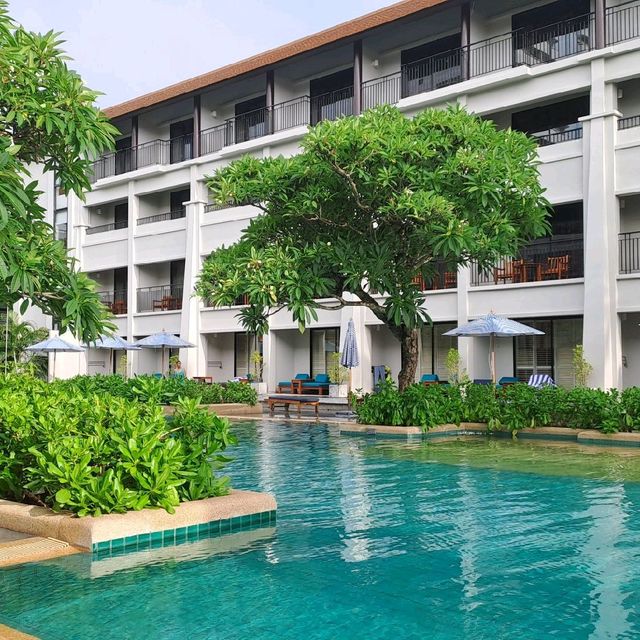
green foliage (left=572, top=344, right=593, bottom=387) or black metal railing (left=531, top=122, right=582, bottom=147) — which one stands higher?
black metal railing (left=531, top=122, right=582, bottom=147)

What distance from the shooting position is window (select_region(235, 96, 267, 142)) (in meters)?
35.7

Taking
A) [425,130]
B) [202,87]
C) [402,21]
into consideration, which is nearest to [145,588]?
[425,130]

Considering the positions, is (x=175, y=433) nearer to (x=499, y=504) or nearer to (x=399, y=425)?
(x=499, y=504)

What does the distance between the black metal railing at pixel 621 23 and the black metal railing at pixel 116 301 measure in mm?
24574

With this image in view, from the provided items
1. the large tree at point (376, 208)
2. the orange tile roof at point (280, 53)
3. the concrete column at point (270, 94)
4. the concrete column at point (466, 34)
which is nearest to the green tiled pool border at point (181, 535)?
the large tree at point (376, 208)

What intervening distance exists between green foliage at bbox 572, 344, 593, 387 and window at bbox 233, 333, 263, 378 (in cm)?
1518

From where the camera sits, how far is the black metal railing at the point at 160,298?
38719 mm

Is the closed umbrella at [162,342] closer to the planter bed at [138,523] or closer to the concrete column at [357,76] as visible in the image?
the concrete column at [357,76]

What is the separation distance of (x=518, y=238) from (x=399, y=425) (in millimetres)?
4561

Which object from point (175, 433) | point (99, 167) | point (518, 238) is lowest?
point (175, 433)

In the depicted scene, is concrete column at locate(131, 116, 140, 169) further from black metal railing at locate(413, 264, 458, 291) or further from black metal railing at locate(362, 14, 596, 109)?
black metal railing at locate(413, 264, 458, 291)

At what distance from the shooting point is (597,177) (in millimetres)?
24656

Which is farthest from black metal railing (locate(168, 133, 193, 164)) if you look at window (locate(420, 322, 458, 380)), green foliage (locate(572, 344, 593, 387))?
green foliage (locate(572, 344, 593, 387))

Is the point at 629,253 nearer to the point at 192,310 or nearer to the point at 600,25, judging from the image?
the point at 600,25
